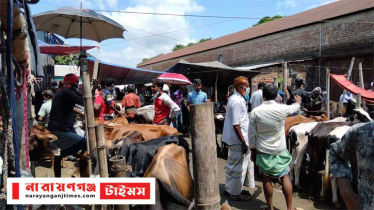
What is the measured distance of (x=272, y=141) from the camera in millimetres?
3762

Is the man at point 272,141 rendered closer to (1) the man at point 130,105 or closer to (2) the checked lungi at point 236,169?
(2) the checked lungi at point 236,169

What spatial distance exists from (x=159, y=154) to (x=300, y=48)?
16208 mm

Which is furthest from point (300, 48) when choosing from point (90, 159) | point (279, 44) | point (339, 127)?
point (90, 159)

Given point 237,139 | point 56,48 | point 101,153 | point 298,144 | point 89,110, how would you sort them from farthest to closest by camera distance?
1. point 56,48
2. point 298,144
3. point 237,139
4. point 89,110
5. point 101,153

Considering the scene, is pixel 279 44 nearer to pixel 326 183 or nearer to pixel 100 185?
pixel 326 183

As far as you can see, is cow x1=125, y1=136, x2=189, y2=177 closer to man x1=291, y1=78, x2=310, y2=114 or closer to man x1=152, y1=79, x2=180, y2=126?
man x1=152, y1=79, x2=180, y2=126

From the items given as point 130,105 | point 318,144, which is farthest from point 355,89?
point 130,105

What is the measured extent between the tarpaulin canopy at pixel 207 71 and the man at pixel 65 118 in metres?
7.85

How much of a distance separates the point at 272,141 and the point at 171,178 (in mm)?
1461

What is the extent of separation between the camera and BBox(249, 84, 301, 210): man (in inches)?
147

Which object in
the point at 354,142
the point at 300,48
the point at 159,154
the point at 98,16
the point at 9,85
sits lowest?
the point at 159,154

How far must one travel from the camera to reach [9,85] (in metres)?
1.94

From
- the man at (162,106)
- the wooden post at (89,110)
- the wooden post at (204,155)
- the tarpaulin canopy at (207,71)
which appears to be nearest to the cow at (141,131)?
the man at (162,106)

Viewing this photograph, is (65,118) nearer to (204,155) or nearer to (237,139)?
(237,139)
